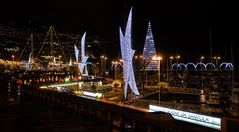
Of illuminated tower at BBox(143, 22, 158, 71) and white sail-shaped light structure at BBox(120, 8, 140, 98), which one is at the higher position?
illuminated tower at BBox(143, 22, 158, 71)

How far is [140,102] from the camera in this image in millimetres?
37812

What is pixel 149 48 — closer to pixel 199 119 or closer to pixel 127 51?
pixel 127 51

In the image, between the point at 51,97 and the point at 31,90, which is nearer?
the point at 51,97

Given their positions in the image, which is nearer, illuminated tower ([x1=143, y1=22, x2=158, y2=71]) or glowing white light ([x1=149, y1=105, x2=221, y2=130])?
glowing white light ([x1=149, y1=105, x2=221, y2=130])

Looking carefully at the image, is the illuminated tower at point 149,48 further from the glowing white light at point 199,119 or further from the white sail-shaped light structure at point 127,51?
the glowing white light at point 199,119

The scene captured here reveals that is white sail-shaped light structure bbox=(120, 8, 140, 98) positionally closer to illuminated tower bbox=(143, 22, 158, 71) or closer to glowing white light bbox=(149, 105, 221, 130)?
glowing white light bbox=(149, 105, 221, 130)

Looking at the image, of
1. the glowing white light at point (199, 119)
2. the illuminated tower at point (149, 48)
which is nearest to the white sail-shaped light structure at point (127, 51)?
the glowing white light at point (199, 119)

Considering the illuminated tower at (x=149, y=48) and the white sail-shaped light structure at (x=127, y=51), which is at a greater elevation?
the illuminated tower at (x=149, y=48)

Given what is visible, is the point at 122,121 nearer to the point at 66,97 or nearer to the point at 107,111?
the point at 107,111

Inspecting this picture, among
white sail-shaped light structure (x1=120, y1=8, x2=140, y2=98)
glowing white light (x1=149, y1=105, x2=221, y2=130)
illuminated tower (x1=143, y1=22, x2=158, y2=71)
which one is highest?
illuminated tower (x1=143, y1=22, x2=158, y2=71)

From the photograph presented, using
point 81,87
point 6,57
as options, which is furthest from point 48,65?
point 81,87

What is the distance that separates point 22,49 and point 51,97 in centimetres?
6694

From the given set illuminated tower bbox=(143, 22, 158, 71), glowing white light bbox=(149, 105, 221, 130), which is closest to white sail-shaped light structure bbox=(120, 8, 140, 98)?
glowing white light bbox=(149, 105, 221, 130)

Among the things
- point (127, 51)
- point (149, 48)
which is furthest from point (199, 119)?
point (149, 48)
